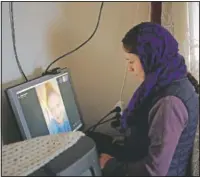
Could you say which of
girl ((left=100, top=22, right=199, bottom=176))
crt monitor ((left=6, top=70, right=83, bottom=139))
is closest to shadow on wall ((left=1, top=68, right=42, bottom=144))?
crt monitor ((left=6, top=70, right=83, bottom=139))

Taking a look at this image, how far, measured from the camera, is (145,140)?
1220 mm

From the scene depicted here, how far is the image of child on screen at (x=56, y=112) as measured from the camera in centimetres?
147

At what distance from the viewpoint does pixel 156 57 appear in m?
1.19

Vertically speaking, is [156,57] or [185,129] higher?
[156,57]

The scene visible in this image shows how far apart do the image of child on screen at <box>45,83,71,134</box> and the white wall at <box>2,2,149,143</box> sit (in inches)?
6.0

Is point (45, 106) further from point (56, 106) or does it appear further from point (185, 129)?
point (185, 129)

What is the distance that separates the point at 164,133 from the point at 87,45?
3.02 ft

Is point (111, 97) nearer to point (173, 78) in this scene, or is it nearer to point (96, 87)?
point (96, 87)

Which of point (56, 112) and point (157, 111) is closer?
point (157, 111)

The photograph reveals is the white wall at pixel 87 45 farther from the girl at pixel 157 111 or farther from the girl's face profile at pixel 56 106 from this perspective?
the girl at pixel 157 111

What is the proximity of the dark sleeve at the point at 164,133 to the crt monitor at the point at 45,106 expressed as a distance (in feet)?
1.61

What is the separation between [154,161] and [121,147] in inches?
13.4

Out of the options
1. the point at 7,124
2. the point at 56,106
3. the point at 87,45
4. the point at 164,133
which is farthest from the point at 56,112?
the point at 164,133

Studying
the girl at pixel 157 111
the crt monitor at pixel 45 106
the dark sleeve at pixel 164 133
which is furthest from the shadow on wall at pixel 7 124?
the dark sleeve at pixel 164 133
